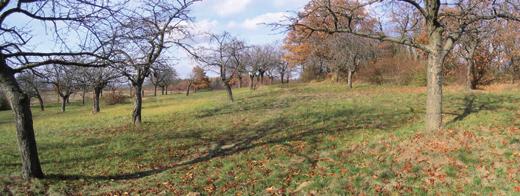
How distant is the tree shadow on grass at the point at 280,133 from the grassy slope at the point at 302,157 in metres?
0.04

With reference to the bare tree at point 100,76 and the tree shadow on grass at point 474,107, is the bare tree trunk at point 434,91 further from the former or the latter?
the bare tree at point 100,76

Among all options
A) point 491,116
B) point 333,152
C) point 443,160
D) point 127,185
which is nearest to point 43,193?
point 127,185

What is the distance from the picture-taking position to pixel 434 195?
21.1 feet

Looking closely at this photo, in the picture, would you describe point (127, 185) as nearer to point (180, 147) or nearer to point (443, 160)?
point (180, 147)

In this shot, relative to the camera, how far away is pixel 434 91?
9.62 metres

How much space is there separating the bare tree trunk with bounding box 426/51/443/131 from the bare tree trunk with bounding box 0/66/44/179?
31.6 feet

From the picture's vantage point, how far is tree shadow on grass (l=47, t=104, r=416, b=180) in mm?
10036

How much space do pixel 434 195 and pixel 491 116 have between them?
6001 millimetres

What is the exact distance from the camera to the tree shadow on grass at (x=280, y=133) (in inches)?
395

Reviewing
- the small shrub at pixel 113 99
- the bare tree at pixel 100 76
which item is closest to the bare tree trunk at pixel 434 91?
the bare tree at pixel 100 76

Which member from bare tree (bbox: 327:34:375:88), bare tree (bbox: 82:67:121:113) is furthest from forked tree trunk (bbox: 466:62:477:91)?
bare tree (bbox: 82:67:121:113)

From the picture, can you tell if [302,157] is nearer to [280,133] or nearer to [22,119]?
[280,133]

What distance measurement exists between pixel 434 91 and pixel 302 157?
148 inches

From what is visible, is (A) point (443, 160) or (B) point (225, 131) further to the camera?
(B) point (225, 131)
